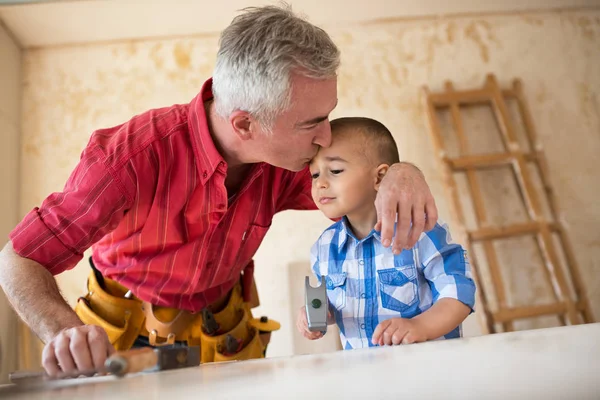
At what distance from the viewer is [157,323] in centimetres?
167

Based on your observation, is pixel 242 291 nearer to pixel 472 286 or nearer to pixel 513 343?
pixel 472 286

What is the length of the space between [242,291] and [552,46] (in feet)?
10.1

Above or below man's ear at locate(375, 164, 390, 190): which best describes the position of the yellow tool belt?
below

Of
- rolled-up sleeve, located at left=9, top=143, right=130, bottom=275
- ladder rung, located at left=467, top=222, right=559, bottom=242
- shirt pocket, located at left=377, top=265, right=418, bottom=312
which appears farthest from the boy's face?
ladder rung, located at left=467, top=222, right=559, bottom=242

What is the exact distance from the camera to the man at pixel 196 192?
50.3 inches

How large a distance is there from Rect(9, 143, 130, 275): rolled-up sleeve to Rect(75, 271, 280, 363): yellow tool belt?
369 mm

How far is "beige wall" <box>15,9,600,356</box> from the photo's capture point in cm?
353

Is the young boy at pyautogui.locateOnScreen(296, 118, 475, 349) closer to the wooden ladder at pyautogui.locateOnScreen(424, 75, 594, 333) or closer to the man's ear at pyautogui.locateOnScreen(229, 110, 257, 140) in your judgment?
the man's ear at pyautogui.locateOnScreen(229, 110, 257, 140)

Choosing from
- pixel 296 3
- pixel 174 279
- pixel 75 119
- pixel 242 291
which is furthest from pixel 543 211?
pixel 75 119

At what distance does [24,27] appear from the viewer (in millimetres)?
3521

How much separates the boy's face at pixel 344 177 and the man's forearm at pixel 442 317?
33 cm

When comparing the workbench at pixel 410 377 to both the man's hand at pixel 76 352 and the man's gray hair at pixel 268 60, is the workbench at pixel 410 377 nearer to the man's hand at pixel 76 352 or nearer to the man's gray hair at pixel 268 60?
the man's hand at pixel 76 352

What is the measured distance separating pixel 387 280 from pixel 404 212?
0.94 ft

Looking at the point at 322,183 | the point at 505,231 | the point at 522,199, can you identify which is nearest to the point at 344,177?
the point at 322,183
